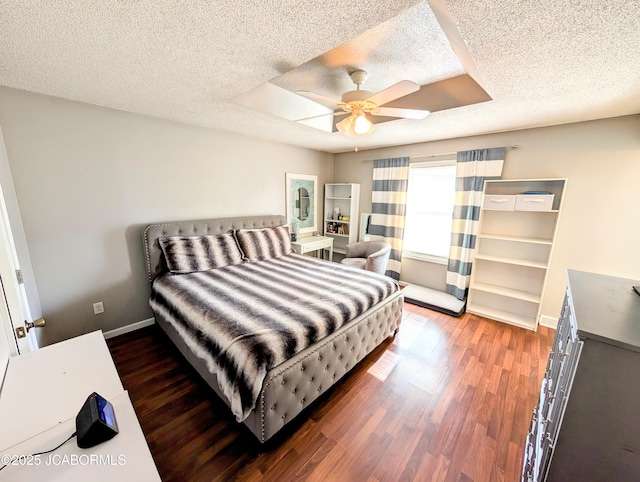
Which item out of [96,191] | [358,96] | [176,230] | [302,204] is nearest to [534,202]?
[358,96]

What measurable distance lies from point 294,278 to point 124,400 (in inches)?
65.5

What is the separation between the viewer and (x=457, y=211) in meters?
3.30

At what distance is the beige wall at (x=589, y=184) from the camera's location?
2.35 m

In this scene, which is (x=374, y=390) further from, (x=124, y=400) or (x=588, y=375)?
(x=124, y=400)

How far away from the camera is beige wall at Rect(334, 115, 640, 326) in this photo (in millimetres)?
2350

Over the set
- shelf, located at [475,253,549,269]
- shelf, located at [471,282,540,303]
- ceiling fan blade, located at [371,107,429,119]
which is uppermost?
ceiling fan blade, located at [371,107,429,119]

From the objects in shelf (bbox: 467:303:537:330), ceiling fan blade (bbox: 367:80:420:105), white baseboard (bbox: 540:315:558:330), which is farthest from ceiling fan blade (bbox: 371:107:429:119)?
white baseboard (bbox: 540:315:558:330)

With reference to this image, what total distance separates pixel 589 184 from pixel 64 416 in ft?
13.7

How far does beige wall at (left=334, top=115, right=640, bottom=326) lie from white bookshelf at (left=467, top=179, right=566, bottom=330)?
4.2 inches

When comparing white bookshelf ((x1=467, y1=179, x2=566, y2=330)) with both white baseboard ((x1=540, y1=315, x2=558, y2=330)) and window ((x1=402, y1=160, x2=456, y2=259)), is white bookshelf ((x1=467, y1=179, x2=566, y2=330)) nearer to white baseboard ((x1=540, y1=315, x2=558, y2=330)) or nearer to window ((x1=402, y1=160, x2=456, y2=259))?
white baseboard ((x1=540, y1=315, x2=558, y2=330))

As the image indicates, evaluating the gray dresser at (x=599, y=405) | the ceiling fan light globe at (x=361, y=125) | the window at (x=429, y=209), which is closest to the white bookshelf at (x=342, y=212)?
the window at (x=429, y=209)

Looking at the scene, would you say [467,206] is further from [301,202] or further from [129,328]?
[129,328]

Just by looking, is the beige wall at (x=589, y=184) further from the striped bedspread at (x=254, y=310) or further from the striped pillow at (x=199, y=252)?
the striped pillow at (x=199, y=252)

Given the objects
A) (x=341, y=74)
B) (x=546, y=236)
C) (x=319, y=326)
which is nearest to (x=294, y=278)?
(x=319, y=326)
